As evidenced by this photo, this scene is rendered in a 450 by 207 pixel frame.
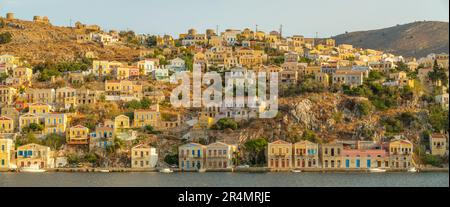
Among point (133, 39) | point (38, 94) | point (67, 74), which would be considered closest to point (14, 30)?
point (133, 39)

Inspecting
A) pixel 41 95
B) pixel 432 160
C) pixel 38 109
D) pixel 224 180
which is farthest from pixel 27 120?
pixel 432 160

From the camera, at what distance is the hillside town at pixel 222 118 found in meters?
46.3

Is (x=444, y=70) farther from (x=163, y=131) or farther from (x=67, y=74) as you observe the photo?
(x=67, y=74)

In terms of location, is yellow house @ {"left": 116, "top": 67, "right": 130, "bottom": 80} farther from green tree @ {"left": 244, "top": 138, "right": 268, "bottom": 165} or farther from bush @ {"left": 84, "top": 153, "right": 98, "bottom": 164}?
green tree @ {"left": 244, "top": 138, "right": 268, "bottom": 165}

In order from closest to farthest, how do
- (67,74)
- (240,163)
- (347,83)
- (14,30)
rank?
(240,163) → (347,83) → (67,74) → (14,30)

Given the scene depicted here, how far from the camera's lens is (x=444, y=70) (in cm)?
5794

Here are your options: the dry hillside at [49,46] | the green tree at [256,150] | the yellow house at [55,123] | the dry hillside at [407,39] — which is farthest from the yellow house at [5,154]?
the dry hillside at [407,39]

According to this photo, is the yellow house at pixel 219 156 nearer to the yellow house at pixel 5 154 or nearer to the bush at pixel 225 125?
the bush at pixel 225 125

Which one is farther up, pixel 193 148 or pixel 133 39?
pixel 133 39

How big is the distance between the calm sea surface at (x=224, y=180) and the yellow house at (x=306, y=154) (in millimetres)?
2796

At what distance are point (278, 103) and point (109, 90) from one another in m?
10.9

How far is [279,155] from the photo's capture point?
46062 millimetres

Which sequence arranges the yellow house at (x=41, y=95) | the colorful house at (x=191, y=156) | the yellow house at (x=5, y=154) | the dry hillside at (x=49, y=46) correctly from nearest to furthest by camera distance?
the colorful house at (x=191, y=156) → the yellow house at (x=5, y=154) → the yellow house at (x=41, y=95) → the dry hillside at (x=49, y=46)

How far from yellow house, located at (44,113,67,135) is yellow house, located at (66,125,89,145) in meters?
1.38
